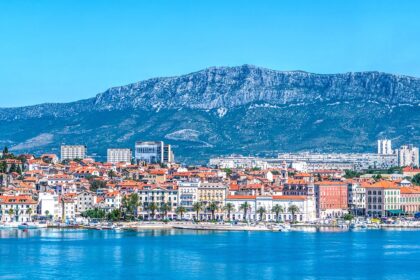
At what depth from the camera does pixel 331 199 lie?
257ft

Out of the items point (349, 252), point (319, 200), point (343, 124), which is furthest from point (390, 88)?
point (349, 252)

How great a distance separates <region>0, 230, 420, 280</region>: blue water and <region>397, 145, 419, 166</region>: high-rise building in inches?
2973

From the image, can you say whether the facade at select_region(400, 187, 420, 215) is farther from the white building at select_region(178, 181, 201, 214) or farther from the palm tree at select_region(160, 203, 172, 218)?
the palm tree at select_region(160, 203, 172, 218)

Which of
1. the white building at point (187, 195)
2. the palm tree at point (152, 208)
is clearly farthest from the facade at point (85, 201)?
the white building at point (187, 195)

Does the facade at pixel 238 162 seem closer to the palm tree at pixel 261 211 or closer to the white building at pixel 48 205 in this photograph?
the palm tree at pixel 261 211

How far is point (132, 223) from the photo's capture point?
67500mm

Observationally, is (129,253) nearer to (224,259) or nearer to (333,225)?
(224,259)

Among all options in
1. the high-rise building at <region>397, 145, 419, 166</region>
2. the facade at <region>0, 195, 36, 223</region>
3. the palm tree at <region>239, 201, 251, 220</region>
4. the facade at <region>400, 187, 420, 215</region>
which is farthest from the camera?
the high-rise building at <region>397, 145, 419, 166</region>

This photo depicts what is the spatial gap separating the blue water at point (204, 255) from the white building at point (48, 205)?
248 inches

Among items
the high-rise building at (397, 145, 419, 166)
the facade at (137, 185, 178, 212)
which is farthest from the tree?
the high-rise building at (397, 145, 419, 166)

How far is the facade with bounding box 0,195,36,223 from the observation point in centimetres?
6781

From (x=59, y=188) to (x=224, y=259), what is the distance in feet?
101

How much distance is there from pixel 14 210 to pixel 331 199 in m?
22.5

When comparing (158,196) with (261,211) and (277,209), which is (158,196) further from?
(277,209)
